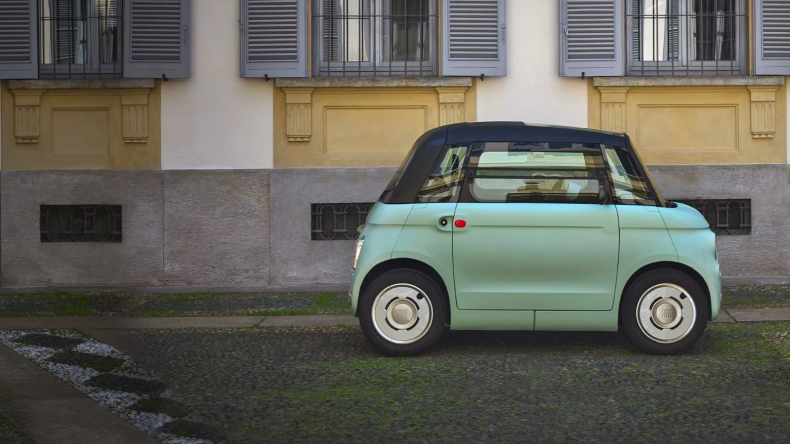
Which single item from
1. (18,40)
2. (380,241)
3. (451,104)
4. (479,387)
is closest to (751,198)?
(451,104)

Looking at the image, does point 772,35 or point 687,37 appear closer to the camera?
point 772,35

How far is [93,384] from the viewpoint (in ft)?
24.1

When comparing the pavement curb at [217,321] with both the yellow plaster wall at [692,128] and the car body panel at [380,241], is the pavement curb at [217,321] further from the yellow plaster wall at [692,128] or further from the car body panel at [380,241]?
the yellow plaster wall at [692,128]

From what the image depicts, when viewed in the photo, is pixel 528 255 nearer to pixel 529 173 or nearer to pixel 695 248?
pixel 529 173

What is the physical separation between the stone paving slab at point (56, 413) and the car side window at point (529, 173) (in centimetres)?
314

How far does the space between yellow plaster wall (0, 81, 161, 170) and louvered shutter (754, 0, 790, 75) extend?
Answer: 6.97 meters

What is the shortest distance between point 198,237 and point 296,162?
4.66 ft

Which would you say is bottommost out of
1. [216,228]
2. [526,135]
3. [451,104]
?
[216,228]

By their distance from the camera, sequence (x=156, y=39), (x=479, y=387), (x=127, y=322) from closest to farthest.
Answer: (x=479, y=387)
(x=127, y=322)
(x=156, y=39)

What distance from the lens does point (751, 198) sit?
41.4 ft

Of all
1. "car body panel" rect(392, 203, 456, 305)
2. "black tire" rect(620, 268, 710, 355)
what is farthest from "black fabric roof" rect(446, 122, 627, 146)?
"black tire" rect(620, 268, 710, 355)

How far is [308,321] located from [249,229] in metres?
2.92

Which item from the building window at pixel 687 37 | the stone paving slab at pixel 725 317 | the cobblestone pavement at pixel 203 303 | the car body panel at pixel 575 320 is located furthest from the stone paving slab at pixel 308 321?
the building window at pixel 687 37

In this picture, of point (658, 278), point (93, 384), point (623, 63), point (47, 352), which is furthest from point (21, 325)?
point (623, 63)
